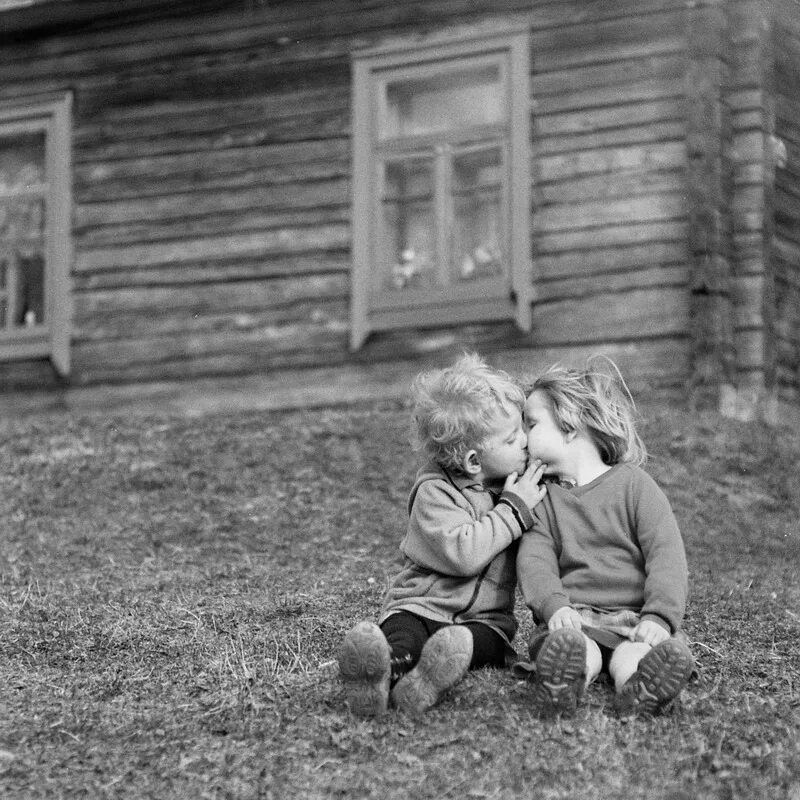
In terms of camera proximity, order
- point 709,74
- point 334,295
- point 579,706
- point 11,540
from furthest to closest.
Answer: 1. point 334,295
2. point 709,74
3. point 11,540
4. point 579,706

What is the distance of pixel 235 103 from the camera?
1075 cm

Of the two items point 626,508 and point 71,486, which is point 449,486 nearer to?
point 626,508

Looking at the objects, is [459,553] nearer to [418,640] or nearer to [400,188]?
[418,640]

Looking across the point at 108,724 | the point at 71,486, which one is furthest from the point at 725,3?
the point at 108,724

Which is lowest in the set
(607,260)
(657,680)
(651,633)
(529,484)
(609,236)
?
(657,680)

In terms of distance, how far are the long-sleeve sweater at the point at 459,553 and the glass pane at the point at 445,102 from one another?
247 inches

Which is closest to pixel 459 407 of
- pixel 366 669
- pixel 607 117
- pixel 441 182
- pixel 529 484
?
pixel 529 484

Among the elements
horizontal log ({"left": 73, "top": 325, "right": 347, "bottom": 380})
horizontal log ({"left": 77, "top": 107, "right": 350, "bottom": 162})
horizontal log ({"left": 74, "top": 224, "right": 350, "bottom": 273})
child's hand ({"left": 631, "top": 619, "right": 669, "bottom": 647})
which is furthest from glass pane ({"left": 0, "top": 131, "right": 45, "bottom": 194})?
child's hand ({"left": 631, "top": 619, "right": 669, "bottom": 647})

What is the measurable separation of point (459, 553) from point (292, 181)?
6854 millimetres

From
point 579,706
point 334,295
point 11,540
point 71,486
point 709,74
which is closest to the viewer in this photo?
point 579,706

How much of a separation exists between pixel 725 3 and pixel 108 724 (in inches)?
283

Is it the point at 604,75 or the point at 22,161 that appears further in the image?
the point at 22,161

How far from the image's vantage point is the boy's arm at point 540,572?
13.0ft

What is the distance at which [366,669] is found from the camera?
379 cm
